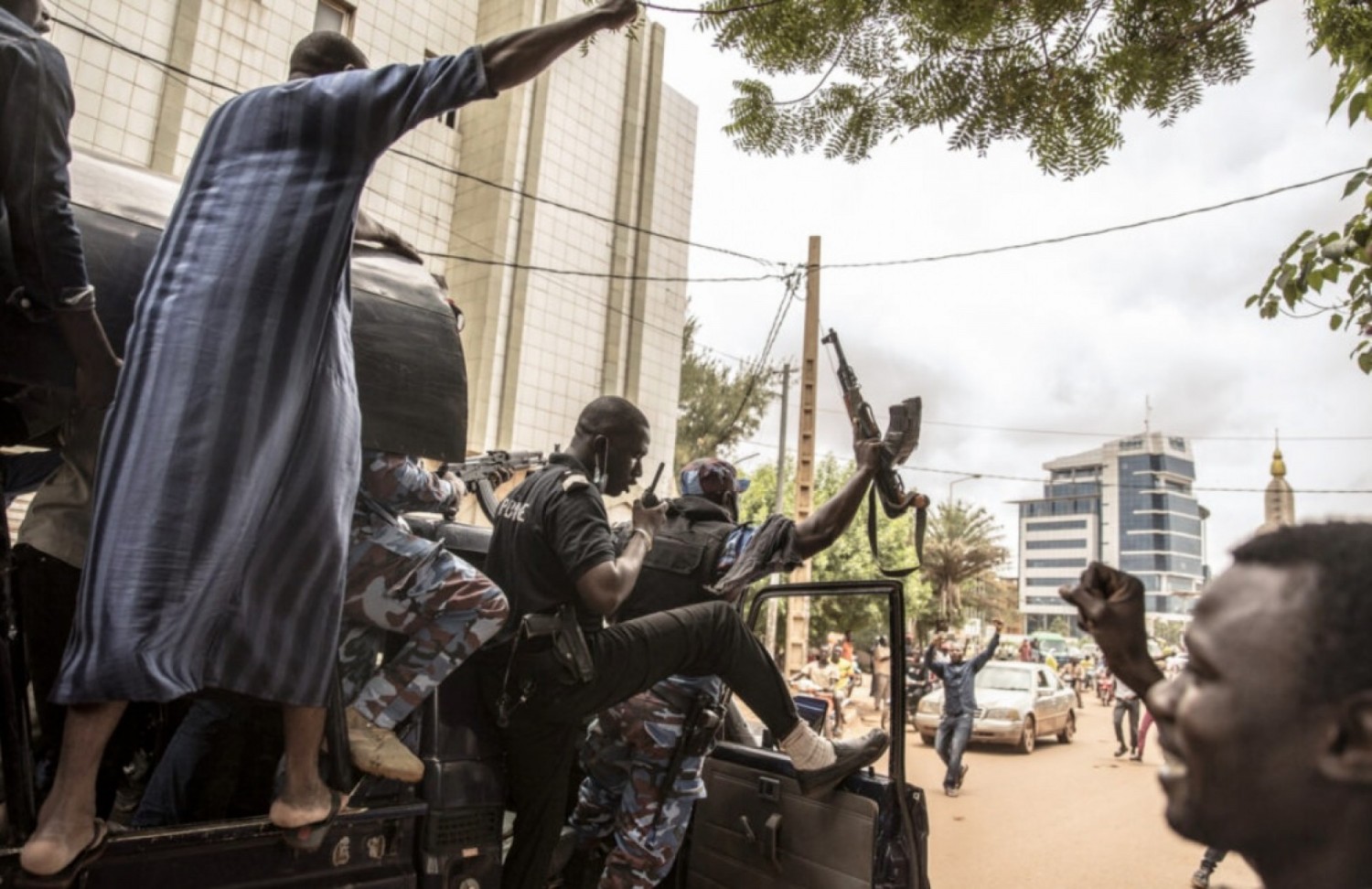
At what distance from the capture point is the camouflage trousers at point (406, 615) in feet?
7.47

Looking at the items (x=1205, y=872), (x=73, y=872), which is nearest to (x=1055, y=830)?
(x=1205, y=872)

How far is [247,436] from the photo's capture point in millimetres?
1736

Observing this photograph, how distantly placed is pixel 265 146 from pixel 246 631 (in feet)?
3.18

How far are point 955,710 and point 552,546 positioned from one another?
408 inches

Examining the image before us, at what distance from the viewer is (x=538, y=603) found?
9.08 ft

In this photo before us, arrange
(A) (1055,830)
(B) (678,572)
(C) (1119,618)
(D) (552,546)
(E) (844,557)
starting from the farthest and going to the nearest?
(E) (844,557) → (A) (1055,830) → (B) (678,572) → (D) (552,546) → (C) (1119,618)

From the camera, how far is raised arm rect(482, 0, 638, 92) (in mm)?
1788

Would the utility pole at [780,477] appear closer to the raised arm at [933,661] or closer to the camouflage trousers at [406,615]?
the raised arm at [933,661]

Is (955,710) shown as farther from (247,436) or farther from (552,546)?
(247,436)

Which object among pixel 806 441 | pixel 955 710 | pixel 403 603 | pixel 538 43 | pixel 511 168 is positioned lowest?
pixel 955 710

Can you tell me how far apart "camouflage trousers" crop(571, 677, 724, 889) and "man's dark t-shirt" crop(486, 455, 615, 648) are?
490mm

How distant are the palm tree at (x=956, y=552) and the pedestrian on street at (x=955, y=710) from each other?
33.4m

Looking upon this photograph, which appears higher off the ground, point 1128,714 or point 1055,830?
point 1128,714

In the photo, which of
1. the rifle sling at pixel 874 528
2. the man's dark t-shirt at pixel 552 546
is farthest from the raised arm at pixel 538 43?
the rifle sling at pixel 874 528
